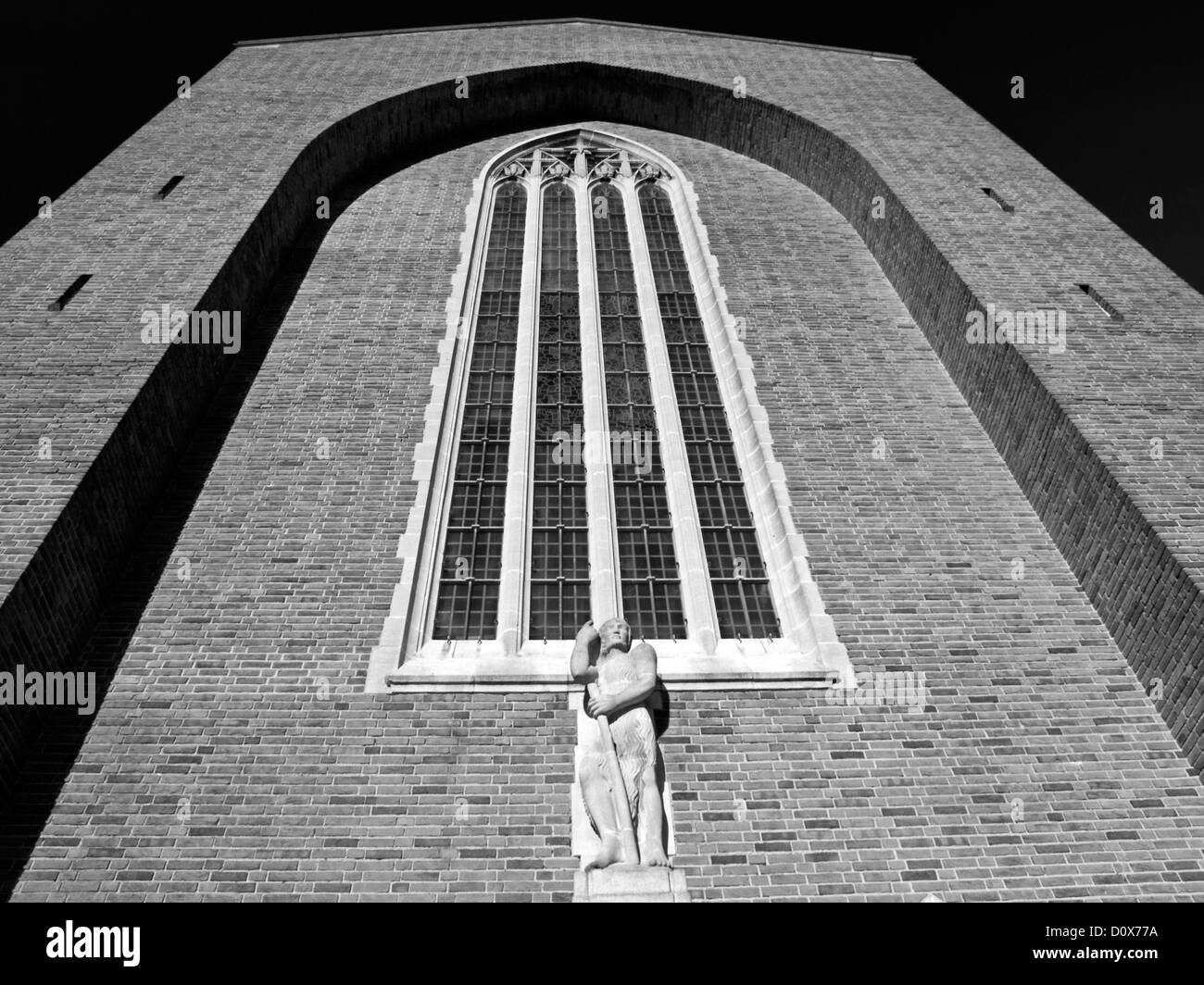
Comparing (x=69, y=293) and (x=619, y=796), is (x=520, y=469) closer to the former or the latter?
(x=619, y=796)

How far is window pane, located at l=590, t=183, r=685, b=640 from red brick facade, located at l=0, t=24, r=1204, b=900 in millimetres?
1098

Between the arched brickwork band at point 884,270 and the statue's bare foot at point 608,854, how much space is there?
393cm

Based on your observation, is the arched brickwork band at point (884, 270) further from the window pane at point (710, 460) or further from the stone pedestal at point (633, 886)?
the stone pedestal at point (633, 886)

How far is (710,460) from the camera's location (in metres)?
9.29

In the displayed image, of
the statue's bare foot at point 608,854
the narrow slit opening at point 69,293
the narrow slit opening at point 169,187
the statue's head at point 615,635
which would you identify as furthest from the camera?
the narrow slit opening at point 169,187

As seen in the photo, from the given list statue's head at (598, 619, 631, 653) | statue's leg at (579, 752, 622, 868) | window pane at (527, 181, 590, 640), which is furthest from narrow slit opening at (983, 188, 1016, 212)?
statue's leg at (579, 752, 622, 868)

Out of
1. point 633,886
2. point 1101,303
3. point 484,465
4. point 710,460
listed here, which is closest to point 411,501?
point 484,465

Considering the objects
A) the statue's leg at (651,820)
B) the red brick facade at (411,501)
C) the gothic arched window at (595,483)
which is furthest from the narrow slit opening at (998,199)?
the statue's leg at (651,820)

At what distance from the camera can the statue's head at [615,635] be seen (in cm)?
675

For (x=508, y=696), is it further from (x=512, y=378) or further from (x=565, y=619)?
(x=512, y=378)

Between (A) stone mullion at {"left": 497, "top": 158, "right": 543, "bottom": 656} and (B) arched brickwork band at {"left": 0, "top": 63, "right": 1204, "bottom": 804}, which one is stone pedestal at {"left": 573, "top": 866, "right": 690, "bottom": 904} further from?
(B) arched brickwork band at {"left": 0, "top": 63, "right": 1204, "bottom": 804}

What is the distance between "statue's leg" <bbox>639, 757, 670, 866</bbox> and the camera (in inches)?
228
